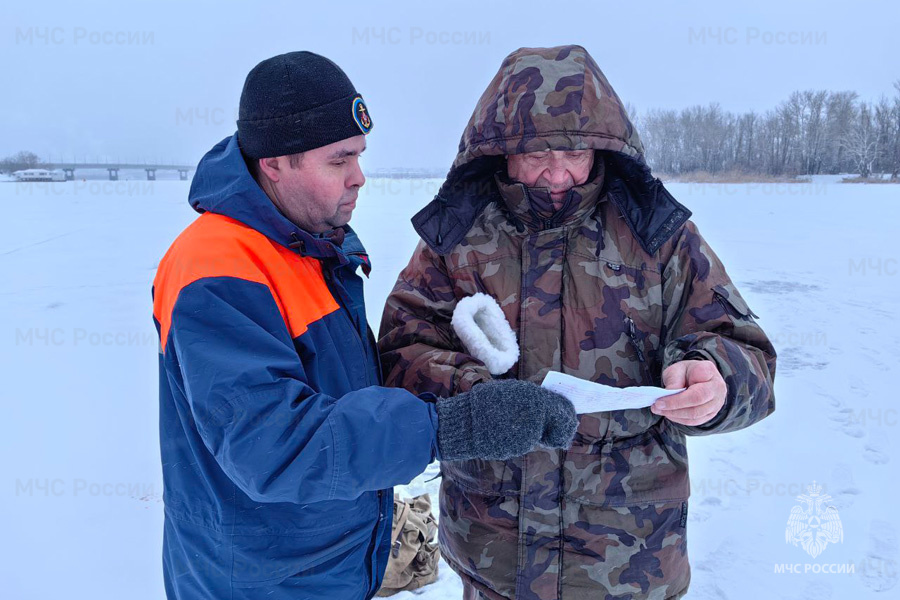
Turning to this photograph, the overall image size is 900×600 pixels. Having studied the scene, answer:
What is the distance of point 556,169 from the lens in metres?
1.84

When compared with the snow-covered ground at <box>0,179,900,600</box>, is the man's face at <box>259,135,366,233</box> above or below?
above

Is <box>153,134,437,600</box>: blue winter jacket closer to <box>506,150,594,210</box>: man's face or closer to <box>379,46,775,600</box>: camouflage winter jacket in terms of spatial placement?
<box>379,46,775,600</box>: camouflage winter jacket

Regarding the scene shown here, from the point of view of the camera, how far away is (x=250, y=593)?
1480mm

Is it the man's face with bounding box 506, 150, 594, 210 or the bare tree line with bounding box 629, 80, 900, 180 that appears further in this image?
the bare tree line with bounding box 629, 80, 900, 180

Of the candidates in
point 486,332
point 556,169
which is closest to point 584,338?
point 486,332

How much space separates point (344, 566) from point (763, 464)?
11.4 ft

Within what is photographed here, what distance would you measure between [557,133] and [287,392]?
1.08 meters

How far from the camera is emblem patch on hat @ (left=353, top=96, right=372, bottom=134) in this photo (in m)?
1.62

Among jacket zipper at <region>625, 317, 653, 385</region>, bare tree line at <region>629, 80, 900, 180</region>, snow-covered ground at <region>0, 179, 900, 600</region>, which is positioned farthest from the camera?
bare tree line at <region>629, 80, 900, 180</region>

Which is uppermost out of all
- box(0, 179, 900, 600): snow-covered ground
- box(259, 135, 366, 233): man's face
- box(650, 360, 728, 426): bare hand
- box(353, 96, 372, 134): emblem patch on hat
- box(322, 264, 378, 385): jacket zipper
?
box(353, 96, 372, 134): emblem patch on hat

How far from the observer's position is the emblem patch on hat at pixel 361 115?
1617mm

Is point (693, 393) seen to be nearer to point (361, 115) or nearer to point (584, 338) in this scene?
point (584, 338)

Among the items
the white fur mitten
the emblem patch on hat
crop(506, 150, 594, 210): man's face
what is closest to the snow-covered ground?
the white fur mitten

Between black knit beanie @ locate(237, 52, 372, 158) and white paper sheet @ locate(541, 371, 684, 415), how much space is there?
0.84m
